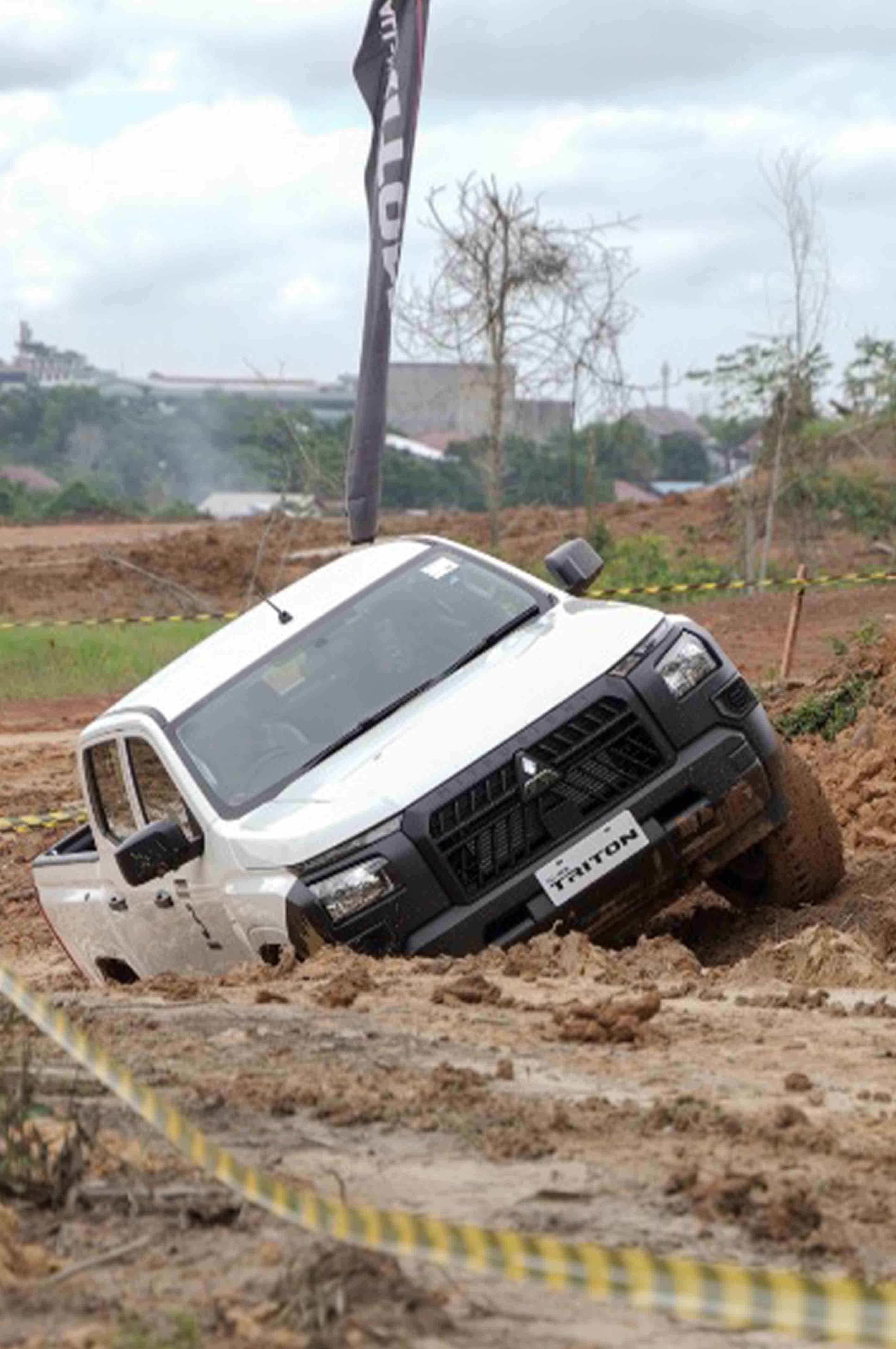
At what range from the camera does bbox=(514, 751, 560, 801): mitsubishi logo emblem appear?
930 centimetres

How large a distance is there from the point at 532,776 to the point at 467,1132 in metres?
3.42

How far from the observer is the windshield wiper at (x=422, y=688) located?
382 inches

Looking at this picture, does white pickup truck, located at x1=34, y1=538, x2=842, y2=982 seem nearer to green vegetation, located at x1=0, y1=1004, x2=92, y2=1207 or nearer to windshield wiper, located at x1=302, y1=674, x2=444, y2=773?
windshield wiper, located at x1=302, y1=674, x2=444, y2=773

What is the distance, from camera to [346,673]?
33.2 ft

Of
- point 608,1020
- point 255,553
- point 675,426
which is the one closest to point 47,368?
point 675,426

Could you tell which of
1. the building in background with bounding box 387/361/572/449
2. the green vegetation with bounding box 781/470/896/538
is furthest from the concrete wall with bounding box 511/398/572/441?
the green vegetation with bounding box 781/470/896/538

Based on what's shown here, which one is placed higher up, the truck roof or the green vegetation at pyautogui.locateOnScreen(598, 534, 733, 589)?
the truck roof

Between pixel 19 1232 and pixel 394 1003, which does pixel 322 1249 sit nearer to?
pixel 19 1232

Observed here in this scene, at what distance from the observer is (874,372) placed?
38406mm

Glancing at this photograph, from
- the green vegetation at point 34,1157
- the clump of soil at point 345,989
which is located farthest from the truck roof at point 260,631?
the green vegetation at point 34,1157

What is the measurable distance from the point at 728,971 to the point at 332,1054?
2470mm

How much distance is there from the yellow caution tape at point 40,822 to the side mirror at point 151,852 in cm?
709

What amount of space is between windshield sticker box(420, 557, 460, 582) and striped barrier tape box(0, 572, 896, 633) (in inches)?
311

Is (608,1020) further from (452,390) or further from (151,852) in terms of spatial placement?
Answer: (452,390)
